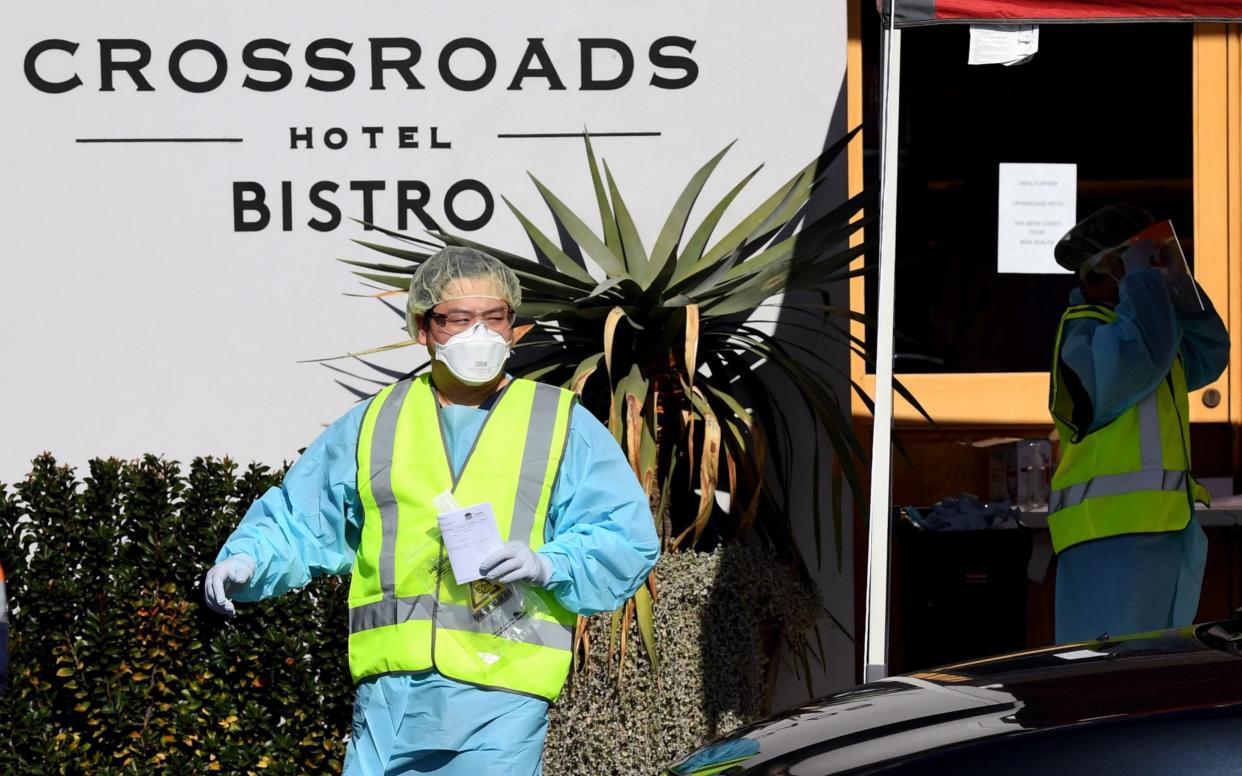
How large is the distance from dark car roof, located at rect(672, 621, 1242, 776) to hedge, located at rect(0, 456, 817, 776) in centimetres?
232

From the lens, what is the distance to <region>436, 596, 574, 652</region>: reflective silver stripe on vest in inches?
141

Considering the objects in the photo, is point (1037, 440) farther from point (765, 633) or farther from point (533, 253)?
point (533, 253)

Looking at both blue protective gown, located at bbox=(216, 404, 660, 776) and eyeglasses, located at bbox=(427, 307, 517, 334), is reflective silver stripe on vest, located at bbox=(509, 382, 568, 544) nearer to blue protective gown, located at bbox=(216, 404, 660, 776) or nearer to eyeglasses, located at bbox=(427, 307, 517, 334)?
blue protective gown, located at bbox=(216, 404, 660, 776)

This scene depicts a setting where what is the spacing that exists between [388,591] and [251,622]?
210 centimetres

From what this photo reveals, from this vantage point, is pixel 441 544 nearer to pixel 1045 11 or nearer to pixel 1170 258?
pixel 1045 11

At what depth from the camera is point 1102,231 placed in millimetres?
5270

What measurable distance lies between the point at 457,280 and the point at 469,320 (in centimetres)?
11

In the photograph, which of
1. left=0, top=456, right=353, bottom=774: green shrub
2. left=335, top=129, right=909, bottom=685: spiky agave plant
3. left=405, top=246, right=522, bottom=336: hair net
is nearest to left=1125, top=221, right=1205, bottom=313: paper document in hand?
left=335, top=129, right=909, bottom=685: spiky agave plant

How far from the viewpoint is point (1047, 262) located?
23.2 ft

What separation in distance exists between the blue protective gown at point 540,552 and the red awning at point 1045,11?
1.40 metres

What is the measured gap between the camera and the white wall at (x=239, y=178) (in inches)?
264

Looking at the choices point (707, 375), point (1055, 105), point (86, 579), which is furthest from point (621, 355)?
point (1055, 105)

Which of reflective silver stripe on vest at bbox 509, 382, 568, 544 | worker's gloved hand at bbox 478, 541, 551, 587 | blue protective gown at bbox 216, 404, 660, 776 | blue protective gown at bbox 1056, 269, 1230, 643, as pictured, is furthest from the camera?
blue protective gown at bbox 1056, 269, 1230, 643

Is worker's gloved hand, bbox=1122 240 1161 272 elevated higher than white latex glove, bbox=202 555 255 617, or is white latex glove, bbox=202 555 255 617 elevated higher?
worker's gloved hand, bbox=1122 240 1161 272
